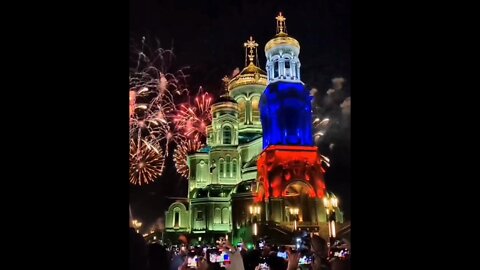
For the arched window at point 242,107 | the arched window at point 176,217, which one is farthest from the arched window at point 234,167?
the arched window at point 176,217

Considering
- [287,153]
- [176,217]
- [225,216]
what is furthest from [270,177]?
[225,216]

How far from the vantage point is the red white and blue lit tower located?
9406 millimetres

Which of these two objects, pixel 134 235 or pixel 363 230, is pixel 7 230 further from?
pixel 363 230

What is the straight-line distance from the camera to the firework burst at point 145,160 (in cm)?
862

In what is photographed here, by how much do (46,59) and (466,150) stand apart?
112 inches

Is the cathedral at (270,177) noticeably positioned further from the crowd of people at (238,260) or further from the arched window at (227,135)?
the crowd of people at (238,260)

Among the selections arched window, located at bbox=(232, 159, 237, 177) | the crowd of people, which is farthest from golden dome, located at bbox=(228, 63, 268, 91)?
the crowd of people

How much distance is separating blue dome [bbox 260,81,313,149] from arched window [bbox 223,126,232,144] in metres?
→ 3.95

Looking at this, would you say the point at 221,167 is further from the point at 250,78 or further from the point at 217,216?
the point at 250,78

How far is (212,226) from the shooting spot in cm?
1171

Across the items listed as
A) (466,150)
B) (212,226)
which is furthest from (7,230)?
(212,226)

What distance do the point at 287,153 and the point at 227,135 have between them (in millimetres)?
4742

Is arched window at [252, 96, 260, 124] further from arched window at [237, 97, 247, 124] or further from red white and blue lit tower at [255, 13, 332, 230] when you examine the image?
red white and blue lit tower at [255, 13, 332, 230]

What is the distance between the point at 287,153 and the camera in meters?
9.99
